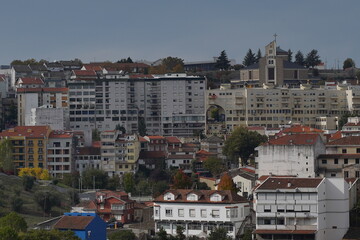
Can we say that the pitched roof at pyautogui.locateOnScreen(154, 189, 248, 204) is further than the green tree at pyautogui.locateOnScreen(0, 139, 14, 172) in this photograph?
No

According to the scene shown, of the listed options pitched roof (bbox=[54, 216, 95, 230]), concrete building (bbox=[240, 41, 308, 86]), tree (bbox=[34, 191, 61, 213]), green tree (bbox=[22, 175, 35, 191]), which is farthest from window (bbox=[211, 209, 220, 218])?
concrete building (bbox=[240, 41, 308, 86])

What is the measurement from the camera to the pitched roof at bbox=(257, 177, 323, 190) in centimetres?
6297

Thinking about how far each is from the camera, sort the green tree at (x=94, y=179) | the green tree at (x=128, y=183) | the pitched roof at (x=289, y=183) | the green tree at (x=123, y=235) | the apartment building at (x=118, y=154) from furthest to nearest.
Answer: the apartment building at (x=118, y=154) < the green tree at (x=94, y=179) < the green tree at (x=128, y=183) < the green tree at (x=123, y=235) < the pitched roof at (x=289, y=183)

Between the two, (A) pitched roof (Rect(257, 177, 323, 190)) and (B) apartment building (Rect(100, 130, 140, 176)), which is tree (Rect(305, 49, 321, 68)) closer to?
(B) apartment building (Rect(100, 130, 140, 176))

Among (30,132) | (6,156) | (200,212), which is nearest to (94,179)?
(6,156)

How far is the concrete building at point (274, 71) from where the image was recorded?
422 ft

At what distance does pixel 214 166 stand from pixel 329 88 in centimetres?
2655

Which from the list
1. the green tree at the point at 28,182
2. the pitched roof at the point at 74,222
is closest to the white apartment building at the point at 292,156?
the pitched roof at the point at 74,222

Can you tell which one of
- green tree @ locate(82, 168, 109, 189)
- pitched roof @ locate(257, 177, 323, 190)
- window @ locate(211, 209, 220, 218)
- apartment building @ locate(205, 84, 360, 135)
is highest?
apartment building @ locate(205, 84, 360, 135)

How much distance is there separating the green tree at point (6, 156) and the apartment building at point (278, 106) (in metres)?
24.0

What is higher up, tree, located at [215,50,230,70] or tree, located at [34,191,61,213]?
tree, located at [215,50,230,70]

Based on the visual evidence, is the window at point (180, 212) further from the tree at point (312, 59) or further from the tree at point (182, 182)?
the tree at point (312, 59)

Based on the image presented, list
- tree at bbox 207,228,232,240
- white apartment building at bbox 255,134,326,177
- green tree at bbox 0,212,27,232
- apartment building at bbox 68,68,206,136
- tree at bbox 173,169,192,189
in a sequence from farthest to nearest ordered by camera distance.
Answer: apartment building at bbox 68,68,206,136, tree at bbox 173,169,192,189, white apartment building at bbox 255,134,326,177, green tree at bbox 0,212,27,232, tree at bbox 207,228,232,240

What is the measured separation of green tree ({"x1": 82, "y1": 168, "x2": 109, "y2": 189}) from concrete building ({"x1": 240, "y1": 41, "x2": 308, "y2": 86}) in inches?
1451
